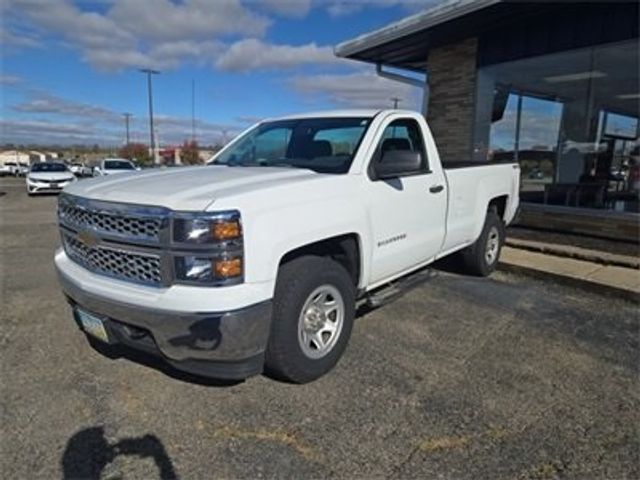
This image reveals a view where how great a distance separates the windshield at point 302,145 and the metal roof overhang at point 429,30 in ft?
14.2

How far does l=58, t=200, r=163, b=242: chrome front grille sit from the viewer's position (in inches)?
107

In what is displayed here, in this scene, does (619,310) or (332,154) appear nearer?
(332,154)

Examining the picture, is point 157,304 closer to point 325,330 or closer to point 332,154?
point 325,330

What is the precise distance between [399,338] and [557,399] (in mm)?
1321

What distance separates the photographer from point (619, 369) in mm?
3654

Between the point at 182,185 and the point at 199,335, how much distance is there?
97 cm

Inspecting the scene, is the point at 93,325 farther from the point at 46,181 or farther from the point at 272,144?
the point at 46,181

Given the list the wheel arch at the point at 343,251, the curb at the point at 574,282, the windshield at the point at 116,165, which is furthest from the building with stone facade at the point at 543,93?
the windshield at the point at 116,165

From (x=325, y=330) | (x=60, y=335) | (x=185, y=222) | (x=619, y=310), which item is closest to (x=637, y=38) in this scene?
(x=619, y=310)

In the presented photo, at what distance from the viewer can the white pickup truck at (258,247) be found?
8.66 feet

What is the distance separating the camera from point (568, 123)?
8.80 m

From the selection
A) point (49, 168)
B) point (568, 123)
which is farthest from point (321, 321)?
point (49, 168)

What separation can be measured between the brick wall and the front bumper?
26.0 ft

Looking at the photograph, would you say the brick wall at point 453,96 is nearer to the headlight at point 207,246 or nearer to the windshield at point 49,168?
the headlight at point 207,246
